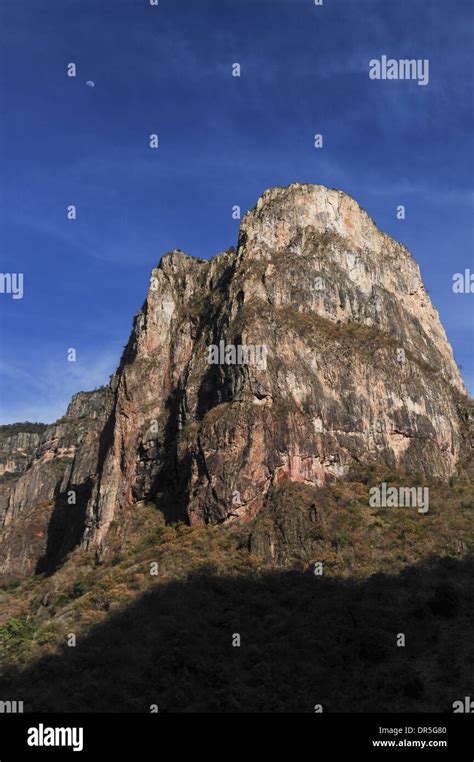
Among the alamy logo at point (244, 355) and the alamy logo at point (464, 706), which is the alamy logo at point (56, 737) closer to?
the alamy logo at point (464, 706)

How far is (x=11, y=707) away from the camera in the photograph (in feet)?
134

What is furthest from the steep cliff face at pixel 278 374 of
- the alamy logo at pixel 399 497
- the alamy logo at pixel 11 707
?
the alamy logo at pixel 11 707

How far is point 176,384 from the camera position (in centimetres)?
9612

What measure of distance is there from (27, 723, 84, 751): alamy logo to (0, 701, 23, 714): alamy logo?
9.72m

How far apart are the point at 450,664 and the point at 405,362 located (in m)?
51.7

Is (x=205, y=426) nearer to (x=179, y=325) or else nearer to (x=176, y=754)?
(x=179, y=325)

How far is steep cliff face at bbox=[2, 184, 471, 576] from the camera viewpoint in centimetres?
7425

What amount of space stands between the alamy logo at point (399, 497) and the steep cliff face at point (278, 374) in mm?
5329

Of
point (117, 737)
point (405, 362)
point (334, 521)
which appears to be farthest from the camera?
point (405, 362)

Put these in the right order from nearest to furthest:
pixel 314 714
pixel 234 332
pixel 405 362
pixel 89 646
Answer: pixel 314 714, pixel 89 646, pixel 234 332, pixel 405 362

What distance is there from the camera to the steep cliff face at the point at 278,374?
2923 inches

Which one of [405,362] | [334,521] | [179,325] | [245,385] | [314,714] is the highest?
[179,325]

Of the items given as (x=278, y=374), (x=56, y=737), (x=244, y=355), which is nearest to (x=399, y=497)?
(x=278, y=374)

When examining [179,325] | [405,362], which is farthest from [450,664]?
[179,325]
